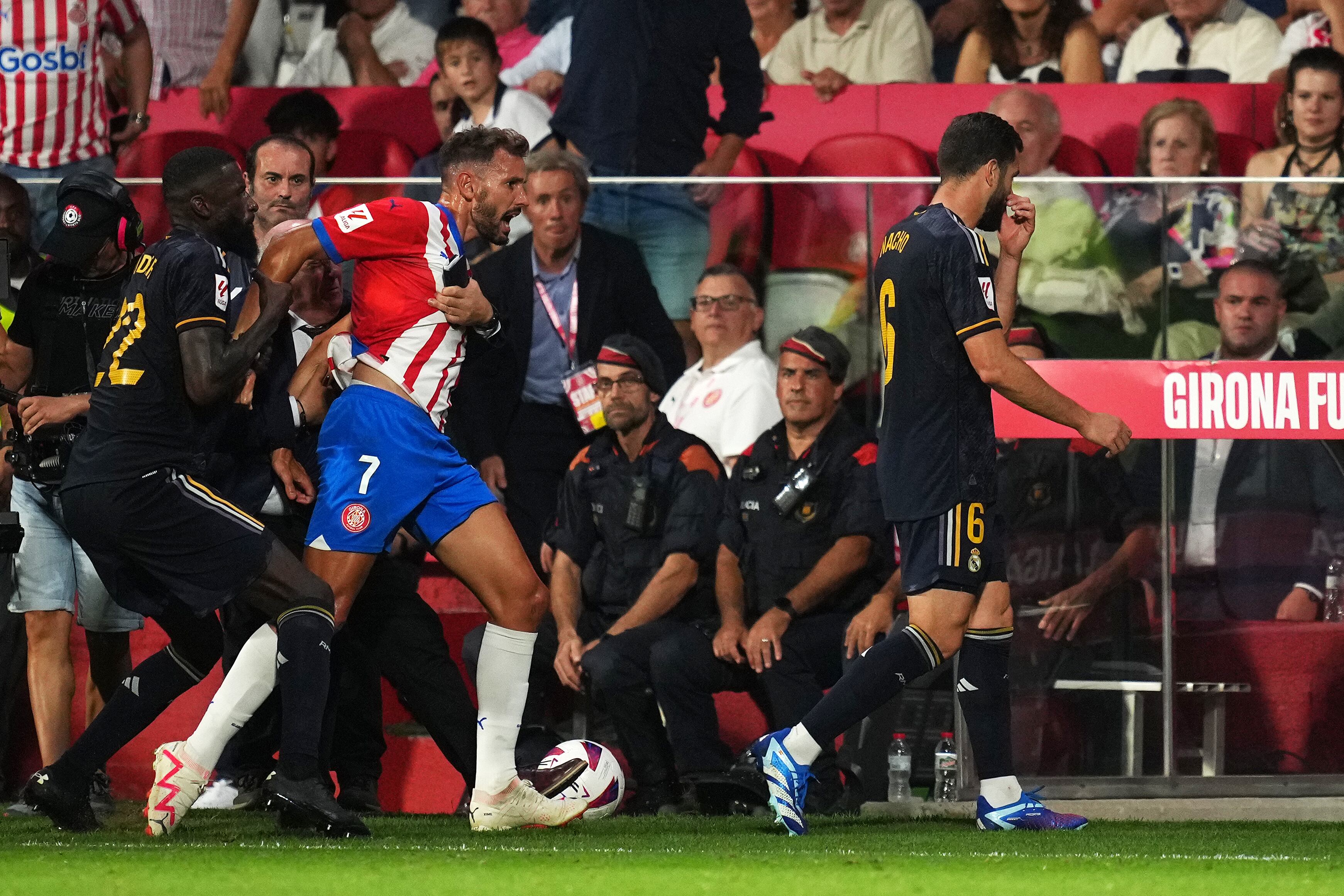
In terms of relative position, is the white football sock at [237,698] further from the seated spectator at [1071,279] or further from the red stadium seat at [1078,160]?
the red stadium seat at [1078,160]

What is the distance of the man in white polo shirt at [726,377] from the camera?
6.32 meters

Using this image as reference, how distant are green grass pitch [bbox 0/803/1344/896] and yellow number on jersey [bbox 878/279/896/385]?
1.33 metres

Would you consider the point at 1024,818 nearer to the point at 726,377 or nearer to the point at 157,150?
the point at 726,377

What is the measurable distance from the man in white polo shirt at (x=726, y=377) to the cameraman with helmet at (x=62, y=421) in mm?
2183

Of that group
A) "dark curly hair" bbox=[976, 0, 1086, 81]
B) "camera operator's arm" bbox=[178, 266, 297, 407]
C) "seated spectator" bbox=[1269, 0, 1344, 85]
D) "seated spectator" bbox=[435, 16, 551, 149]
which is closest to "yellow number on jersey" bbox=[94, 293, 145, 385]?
"camera operator's arm" bbox=[178, 266, 297, 407]

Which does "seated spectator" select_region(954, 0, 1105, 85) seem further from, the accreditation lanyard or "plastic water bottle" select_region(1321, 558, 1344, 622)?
"plastic water bottle" select_region(1321, 558, 1344, 622)

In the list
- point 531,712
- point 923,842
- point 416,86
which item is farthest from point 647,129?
point 923,842

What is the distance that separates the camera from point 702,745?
5.89 meters

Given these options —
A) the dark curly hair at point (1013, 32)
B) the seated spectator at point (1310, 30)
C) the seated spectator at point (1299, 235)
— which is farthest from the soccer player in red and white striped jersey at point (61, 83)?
the seated spectator at point (1310, 30)

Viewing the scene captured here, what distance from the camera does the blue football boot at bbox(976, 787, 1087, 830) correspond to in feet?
15.3

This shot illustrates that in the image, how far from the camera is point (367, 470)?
4.52m

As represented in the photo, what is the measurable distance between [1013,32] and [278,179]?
474 cm

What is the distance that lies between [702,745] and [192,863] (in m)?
2.56

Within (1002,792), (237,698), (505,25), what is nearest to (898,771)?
(1002,792)
